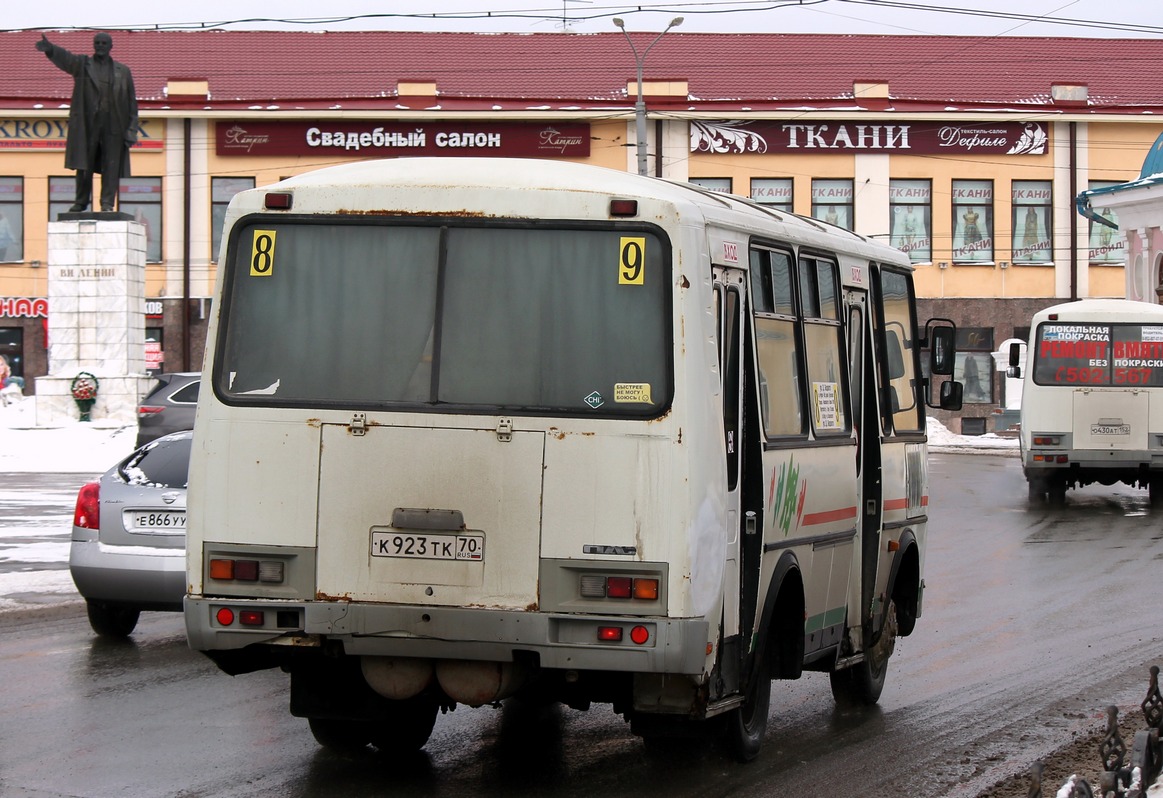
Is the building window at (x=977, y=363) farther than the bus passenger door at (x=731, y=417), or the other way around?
the building window at (x=977, y=363)

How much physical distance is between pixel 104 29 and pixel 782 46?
22.1 meters

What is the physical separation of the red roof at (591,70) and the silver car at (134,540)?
4407 cm

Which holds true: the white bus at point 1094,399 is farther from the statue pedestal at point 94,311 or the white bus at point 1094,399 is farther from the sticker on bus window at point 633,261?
the sticker on bus window at point 633,261

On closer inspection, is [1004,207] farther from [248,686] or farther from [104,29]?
[248,686]

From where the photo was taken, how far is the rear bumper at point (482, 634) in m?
6.54

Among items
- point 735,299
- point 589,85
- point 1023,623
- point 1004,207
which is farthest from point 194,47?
point 735,299

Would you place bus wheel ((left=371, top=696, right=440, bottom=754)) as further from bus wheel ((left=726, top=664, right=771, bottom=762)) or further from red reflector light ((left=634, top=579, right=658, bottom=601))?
red reflector light ((left=634, top=579, right=658, bottom=601))

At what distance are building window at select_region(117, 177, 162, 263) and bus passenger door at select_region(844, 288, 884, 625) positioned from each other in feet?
156

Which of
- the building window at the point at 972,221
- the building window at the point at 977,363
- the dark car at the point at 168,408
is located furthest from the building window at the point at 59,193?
the dark car at the point at 168,408

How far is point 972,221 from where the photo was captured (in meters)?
55.6

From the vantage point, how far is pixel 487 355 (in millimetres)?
6801

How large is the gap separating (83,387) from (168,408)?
1130 cm

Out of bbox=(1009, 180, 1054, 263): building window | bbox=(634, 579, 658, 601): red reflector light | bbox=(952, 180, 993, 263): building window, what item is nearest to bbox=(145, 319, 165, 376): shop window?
bbox=(952, 180, 993, 263): building window

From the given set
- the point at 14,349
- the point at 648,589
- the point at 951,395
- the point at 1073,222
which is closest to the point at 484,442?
the point at 648,589
